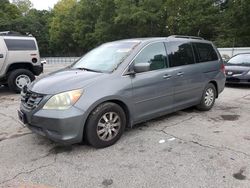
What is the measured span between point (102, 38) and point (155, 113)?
1754 inches

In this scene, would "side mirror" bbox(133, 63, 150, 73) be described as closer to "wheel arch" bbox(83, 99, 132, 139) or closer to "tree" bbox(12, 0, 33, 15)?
"wheel arch" bbox(83, 99, 132, 139)

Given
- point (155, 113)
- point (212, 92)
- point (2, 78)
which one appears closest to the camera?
point (155, 113)

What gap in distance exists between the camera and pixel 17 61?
9297mm

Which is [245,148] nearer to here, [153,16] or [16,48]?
[16,48]

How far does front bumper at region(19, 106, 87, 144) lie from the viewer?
13.5ft

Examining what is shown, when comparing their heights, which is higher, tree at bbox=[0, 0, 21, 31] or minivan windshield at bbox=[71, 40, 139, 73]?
tree at bbox=[0, 0, 21, 31]

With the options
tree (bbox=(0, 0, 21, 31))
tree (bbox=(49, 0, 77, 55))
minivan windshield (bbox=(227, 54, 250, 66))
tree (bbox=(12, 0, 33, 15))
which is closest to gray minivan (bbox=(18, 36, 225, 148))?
minivan windshield (bbox=(227, 54, 250, 66))

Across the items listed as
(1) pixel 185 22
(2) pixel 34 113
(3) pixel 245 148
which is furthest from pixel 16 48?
(1) pixel 185 22

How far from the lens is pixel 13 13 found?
209ft

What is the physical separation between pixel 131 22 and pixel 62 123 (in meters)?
41.5

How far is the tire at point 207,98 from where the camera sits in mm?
6539

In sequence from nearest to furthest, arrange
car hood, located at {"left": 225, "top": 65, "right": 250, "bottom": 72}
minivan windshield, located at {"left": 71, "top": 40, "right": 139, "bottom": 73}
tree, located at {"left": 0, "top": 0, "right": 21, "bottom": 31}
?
minivan windshield, located at {"left": 71, "top": 40, "right": 139, "bottom": 73} → car hood, located at {"left": 225, "top": 65, "right": 250, "bottom": 72} → tree, located at {"left": 0, "top": 0, "right": 21, "bottom": 31}

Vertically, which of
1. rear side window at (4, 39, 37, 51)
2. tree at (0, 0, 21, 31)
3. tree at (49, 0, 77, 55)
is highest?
tree at (0, 0, 21, 31)

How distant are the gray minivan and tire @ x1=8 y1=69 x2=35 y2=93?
169 inches
